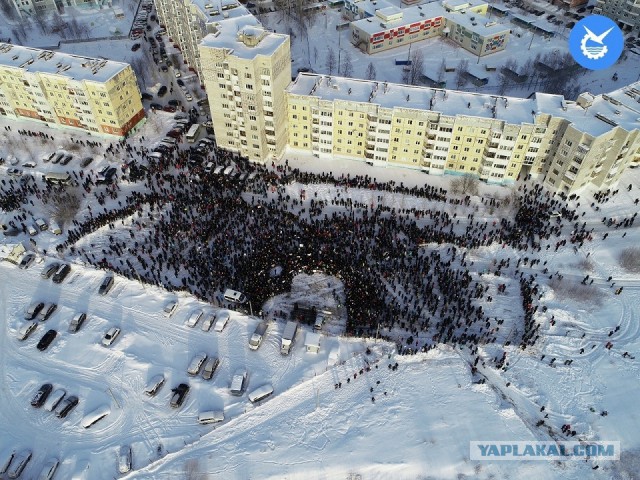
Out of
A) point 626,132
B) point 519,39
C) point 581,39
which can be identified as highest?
point 581,39

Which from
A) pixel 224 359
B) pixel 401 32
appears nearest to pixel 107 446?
pixel 224 359

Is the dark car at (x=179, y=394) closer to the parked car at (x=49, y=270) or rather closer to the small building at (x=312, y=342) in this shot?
the small building at (x=312, y=342)

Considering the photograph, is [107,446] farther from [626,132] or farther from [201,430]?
[626,132]

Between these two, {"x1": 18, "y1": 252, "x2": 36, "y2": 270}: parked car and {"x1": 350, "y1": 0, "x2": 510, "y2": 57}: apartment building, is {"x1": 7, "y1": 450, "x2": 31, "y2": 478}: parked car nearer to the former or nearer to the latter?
{"x1": 18, "y1": 252, "x2": 36, "y2": 270}: parked car

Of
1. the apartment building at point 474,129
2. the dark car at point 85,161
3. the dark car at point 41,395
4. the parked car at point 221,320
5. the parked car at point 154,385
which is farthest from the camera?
the dark car at point 85,161

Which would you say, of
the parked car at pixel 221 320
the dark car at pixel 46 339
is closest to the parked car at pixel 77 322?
the dark car at pixel 46 339
